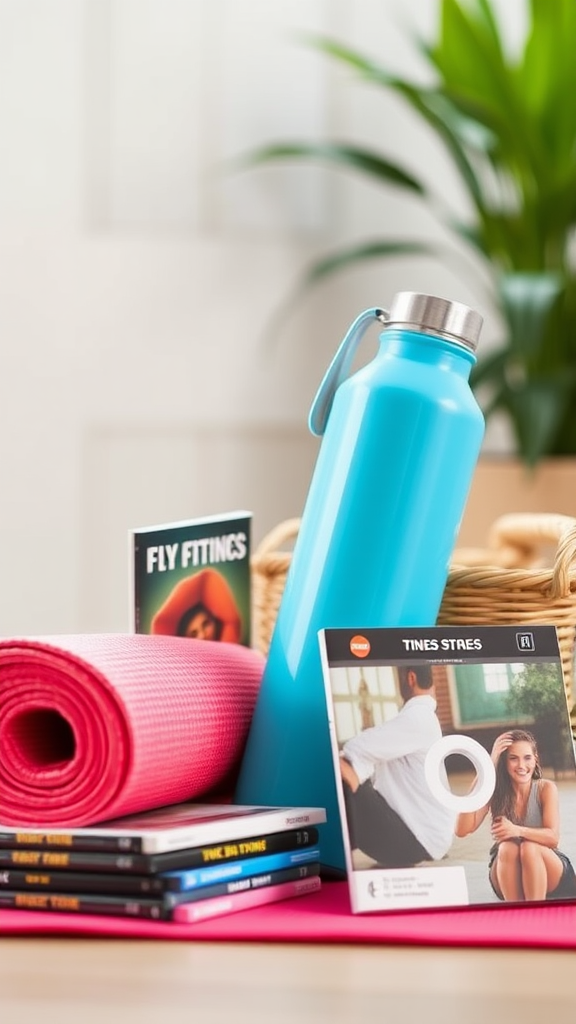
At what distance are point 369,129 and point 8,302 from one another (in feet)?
2.82

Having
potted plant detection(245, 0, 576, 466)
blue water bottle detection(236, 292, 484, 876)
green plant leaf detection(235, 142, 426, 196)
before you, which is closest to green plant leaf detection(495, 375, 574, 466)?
potted plant detection(245, 0, 576, 466)

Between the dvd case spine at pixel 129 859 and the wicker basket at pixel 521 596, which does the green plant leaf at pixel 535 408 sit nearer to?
the wicker basket at pixel 521 596

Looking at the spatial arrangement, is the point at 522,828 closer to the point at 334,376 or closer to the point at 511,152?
the point at 334,376

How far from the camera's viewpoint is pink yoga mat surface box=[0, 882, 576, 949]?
0.54m

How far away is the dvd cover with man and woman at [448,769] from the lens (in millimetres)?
589

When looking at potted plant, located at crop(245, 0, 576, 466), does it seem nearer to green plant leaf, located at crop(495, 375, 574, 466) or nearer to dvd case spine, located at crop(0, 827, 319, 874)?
green plant leaf, located at crop(495, 375, 574, 466)

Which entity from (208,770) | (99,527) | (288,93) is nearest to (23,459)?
(99,527)

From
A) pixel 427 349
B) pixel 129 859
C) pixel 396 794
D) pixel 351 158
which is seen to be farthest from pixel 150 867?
pixel 351 158

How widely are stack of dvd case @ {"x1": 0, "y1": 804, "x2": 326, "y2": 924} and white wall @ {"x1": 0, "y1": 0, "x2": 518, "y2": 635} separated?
1.89 m

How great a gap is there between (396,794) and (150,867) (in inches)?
4.9

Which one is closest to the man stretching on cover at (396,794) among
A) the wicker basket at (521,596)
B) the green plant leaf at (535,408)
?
the wicker basket at (521,596)

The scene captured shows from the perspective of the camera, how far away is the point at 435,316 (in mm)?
674

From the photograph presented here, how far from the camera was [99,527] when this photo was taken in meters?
2.54

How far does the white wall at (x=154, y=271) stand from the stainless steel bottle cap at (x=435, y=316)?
1885 millimetres
